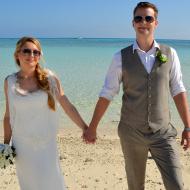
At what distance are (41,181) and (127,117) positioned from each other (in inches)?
42.3

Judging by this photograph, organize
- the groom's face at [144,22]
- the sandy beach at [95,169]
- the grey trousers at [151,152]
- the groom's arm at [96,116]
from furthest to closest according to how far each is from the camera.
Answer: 1. the sandy beach at [95,169]
2. the groom's arm at [96,116]
3. the groom's face at [144,22]
4. the grey trousers at [151,152]

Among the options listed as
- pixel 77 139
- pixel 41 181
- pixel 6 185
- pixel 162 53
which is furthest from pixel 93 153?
pixel 162 53

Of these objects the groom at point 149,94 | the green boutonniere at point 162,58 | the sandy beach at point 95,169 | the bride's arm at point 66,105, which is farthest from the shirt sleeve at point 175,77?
the sandy beach at point 95,169

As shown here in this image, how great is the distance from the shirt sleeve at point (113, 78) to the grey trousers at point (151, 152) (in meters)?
0.35

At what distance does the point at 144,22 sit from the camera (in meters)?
A: 4.18

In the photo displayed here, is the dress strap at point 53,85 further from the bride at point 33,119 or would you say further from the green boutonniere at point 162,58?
the green boutonniere at point 162,58

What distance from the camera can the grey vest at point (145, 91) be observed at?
4145 millimetres

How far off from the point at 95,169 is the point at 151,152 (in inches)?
99.9

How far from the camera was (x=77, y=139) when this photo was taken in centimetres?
898

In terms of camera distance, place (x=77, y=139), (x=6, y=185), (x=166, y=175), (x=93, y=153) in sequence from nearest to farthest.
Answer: (x=166, y=175) → (x=6, y=185) → (x=93, y=153) → (x=77, y=139)

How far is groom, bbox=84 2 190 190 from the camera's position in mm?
4141

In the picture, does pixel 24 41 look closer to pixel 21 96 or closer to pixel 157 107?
pixel 21 96

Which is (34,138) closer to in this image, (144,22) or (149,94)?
(149,94)

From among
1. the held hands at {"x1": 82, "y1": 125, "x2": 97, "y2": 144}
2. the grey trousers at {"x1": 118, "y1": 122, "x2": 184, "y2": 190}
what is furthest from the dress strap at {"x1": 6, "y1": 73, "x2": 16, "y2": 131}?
the grey trousers at {"x1": 118, "y1": 122, "x2": 184, "y2": 190}
